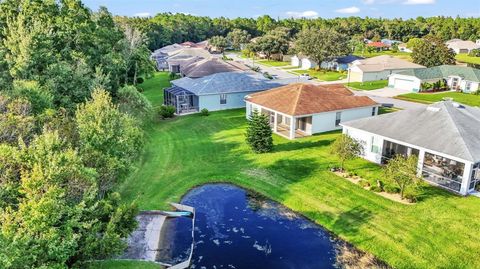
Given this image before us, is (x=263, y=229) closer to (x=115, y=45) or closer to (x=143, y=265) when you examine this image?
(x=143, y=265)

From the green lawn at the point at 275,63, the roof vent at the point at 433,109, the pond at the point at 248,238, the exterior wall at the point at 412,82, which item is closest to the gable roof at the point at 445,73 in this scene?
the exterior wall at the point at 412,82

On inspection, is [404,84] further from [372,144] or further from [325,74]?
[372,144]

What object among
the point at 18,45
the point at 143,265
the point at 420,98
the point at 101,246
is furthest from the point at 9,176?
the point at 420,98

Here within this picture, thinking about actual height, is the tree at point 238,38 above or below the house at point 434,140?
above

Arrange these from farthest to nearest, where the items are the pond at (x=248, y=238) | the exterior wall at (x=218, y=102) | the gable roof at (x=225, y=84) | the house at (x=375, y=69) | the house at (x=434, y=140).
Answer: the house at (x=375, y=69) < the gable roof at (x=225, y=84) < the exterior wall at (x=218, y=102) < the house at (x=434, y=140) < the pond at (x=248, y=238)

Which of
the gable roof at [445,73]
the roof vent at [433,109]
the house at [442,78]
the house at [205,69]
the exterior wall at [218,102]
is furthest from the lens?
the house at [205,69]

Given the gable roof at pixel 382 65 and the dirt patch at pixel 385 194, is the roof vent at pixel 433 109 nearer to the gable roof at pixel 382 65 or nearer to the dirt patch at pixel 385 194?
the dirt patch at pixel 385 194

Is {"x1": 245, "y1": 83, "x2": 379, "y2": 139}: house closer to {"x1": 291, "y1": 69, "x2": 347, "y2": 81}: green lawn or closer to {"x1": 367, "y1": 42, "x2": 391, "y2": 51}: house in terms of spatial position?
{"x1": 291, "y1": 69, "x2": 347, "y2": 81}: green lawn
